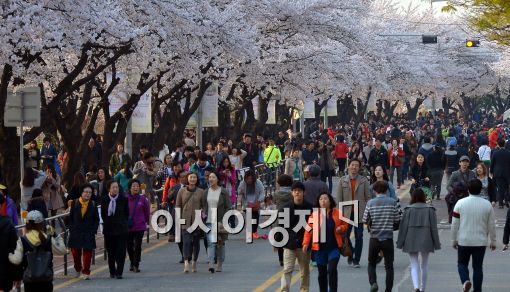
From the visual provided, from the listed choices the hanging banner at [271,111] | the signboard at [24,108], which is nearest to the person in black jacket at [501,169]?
the signboard at [24,108]

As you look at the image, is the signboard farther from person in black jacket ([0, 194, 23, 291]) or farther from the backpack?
person in black jacket ([0, 194, 23, 291])

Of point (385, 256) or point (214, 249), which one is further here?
point (214, 249)

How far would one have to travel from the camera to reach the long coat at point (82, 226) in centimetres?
1889

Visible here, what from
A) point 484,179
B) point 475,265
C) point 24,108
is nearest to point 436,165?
point 484,179

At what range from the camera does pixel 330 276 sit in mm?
15484

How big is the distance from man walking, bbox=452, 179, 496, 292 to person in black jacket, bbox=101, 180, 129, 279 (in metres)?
5.20

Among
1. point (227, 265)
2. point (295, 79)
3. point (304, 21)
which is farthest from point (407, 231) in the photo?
point (295, 79)

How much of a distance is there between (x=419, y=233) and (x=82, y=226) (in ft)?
17.2

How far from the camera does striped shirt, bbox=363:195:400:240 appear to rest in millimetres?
16094

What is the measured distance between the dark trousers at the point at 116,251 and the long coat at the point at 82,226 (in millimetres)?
223

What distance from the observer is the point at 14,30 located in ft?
72.5

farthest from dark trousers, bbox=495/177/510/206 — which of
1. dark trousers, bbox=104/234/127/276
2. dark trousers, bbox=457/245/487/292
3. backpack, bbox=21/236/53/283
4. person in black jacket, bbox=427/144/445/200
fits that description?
backpack, bbox=21/236/53/283

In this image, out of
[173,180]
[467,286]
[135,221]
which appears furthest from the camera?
[173,180]

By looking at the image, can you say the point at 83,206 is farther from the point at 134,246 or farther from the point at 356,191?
the point at 356,191
